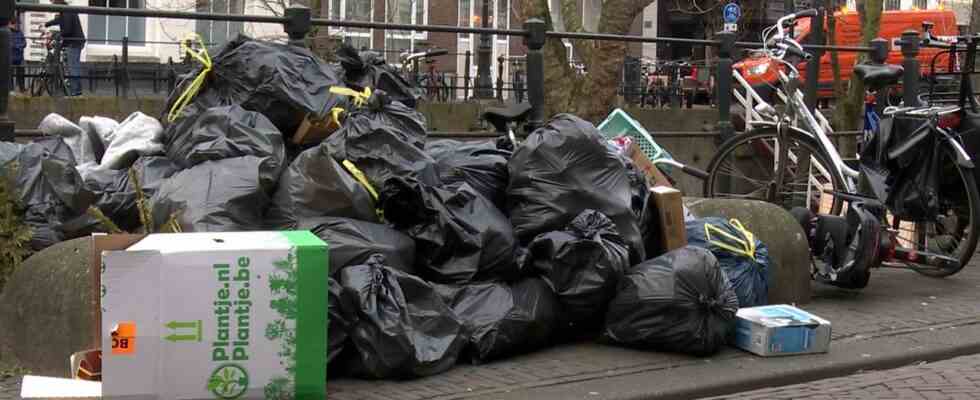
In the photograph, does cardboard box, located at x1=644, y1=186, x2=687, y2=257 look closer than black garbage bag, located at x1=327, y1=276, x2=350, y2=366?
No

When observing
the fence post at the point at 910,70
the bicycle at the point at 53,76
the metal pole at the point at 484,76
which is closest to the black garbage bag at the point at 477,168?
the fence post at the point at 910,70

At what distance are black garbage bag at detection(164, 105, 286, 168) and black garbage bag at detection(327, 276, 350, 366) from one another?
0.87m

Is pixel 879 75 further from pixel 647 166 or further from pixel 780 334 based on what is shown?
pixel 780 334

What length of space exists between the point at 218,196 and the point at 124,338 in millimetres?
1136

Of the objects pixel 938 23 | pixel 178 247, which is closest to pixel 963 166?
pixel 178 247

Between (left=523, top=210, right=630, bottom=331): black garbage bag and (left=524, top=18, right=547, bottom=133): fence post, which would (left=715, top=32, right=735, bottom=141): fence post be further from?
(left=523, top=210, right=630, bottom=331): black garbage bag

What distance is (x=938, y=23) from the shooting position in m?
26.3

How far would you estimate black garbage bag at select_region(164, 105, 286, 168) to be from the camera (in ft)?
17.6

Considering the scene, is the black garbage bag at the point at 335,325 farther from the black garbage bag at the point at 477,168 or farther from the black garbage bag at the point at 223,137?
the black garbage bag at the point at 477,168

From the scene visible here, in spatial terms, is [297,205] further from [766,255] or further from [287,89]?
[766,255]

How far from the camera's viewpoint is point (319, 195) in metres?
5.10

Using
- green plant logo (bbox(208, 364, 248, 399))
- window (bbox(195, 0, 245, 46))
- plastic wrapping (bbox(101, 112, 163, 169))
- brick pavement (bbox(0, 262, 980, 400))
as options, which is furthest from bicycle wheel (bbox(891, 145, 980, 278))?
window (bbox(195, 0, 245, 46))

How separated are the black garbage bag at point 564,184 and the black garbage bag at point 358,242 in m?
0.65

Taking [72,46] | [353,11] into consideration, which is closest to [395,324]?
[72,46]
